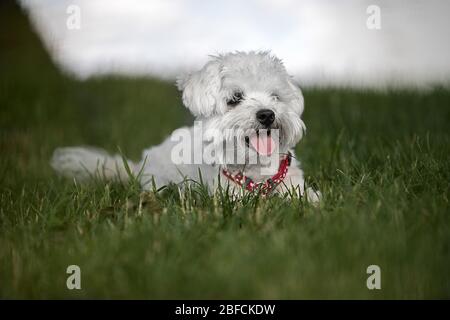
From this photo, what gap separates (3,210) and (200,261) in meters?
1.80

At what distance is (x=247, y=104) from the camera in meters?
3.58

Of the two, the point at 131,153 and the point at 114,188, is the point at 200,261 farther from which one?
the point at 131,153

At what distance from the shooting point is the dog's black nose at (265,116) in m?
3.50

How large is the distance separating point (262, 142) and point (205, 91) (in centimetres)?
51

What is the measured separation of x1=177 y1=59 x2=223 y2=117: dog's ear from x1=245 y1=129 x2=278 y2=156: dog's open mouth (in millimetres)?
323

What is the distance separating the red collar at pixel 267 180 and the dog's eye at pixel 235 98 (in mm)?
461

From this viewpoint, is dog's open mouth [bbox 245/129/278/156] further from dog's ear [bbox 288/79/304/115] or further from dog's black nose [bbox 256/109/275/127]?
dog's ear [bbox 288/79/304/115]

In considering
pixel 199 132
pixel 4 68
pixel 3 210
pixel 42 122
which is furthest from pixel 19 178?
pixel 4 68

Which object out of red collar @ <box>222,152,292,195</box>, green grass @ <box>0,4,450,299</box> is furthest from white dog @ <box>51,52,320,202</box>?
green grass @ <box>0,4,450,299</box>

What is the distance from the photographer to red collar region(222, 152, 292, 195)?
3.67 m

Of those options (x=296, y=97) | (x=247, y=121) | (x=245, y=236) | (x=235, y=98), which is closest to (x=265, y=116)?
(x=247, y=121)

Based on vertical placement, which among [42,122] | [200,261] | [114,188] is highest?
[42,122]
